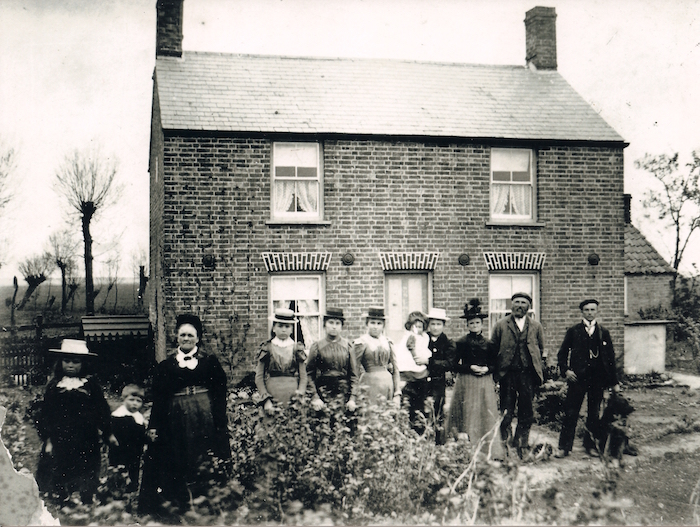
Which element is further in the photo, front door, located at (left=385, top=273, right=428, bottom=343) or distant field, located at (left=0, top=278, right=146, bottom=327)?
distant field, located at (left=0, top=278, right=146, bottom=327)

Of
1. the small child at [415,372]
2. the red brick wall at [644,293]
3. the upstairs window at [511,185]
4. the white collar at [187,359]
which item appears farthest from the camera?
the red brick wall at [644,293]

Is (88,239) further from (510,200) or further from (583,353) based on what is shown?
(583,353)

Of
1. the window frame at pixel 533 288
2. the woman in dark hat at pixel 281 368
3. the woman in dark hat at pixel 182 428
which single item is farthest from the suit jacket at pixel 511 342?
the window frame at pixel 533 288

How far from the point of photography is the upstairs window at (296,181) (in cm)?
1077

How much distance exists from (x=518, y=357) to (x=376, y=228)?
4290 millimetres

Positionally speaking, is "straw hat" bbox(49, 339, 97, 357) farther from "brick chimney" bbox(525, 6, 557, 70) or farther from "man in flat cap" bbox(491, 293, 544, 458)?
"brick chimney" bbox(525, 6, 557, 70)

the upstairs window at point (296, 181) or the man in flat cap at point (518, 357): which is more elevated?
the upstairs window at point (296, 181)

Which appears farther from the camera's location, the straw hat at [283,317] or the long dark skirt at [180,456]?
the straw hat at [283,317]

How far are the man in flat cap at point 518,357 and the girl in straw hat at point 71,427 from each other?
430cm

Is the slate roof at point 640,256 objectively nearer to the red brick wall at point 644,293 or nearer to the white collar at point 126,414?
the red brick wall at point 644,293

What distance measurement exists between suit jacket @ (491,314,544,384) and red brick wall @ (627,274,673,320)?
13158mm

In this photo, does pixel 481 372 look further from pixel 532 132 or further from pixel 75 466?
pixel 532 132

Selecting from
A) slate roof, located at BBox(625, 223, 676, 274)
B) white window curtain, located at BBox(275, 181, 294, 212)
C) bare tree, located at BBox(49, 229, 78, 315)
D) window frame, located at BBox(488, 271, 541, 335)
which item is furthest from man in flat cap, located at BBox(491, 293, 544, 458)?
bare tree, located at BBox(49, 229, 78, 315)

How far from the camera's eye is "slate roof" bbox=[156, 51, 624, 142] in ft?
35.1
